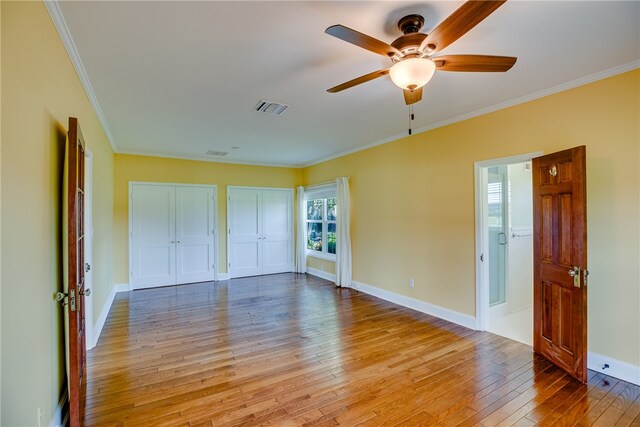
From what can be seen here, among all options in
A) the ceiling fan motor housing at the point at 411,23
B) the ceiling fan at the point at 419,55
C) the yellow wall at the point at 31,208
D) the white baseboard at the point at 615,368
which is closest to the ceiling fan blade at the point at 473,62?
the ceiling fan at the point at 419,55

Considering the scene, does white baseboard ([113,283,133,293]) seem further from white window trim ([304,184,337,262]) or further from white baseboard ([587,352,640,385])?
white baseboard ([587,352,640,385])

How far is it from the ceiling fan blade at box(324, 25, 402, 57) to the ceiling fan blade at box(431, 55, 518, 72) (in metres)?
0.31

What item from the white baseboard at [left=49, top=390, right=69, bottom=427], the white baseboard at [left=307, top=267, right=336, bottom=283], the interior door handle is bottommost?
the white baseboard at [left=307, top=267, right=336, bottom=283]

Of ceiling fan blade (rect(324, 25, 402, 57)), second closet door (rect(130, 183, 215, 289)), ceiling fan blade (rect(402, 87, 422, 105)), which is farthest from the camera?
second closet door (rect(130, 183, 215, 289))

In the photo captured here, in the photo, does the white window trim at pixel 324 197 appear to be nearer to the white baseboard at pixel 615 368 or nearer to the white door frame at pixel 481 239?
the white door frame at pixel 481 239

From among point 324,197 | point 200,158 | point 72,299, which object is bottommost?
point 72,299

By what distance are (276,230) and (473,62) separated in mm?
5907

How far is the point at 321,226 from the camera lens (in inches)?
270

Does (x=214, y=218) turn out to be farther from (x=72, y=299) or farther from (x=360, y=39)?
(x=360, y=39)

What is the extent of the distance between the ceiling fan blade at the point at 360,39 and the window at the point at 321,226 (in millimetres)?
4616

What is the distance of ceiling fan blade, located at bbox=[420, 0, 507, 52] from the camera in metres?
1.39

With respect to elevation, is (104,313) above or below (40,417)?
below

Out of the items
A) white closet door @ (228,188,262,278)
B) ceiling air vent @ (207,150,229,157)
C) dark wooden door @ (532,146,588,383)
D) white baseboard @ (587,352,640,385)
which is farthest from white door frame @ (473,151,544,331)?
white closet door @ (228,188,262,278)

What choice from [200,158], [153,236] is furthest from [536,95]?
[153,236]
